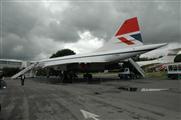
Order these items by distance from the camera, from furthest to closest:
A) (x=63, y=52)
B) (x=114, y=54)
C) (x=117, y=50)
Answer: (x=63, y=52), (x=117, y=50), (x=114, y=54)

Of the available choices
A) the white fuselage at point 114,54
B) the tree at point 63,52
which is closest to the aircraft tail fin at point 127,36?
the white fuselage at point 114,54

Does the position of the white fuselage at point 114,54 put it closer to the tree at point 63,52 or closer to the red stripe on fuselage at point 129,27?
the red stripe on fuselage at point 129,27

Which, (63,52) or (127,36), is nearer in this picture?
(127,36)

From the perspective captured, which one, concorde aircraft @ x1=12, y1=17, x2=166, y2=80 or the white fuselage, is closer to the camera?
the white fuselage

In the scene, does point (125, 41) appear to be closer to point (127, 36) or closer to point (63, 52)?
point (127, 36)

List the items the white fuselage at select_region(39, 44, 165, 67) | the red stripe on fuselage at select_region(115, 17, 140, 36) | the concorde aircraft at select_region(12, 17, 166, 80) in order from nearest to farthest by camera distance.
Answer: the white fuselage at select_region(39, 44, 165, 67) < the concorde aircraft at select_region(12, 17, 166, 80) < the red stripe on fuselage at select_region(115, 17, 140, 36)

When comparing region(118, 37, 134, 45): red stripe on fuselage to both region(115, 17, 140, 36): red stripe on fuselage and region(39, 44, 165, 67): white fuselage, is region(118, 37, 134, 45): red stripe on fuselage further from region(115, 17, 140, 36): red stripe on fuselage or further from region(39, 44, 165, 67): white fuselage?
region(39, 44, 165, 67): white fuselage

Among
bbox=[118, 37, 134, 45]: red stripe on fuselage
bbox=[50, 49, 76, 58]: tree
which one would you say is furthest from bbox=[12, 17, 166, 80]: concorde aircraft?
bbox=[50, 49, 76, 58]: tree

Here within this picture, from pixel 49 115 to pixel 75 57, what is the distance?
72.4 feet

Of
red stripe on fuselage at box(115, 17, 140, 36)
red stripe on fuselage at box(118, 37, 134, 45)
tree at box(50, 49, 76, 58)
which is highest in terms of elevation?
tree at box(50, 49, 76, 58)

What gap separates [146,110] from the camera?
278 inches

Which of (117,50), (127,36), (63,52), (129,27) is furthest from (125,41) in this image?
(63,52)

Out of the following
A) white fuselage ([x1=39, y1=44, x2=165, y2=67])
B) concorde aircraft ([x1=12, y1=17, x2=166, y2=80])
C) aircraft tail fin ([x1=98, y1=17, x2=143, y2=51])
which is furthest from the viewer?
aircraft tail fin ([x1=98, y1=17, x2=143, y2=51])

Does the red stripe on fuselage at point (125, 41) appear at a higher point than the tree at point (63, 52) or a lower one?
lower
